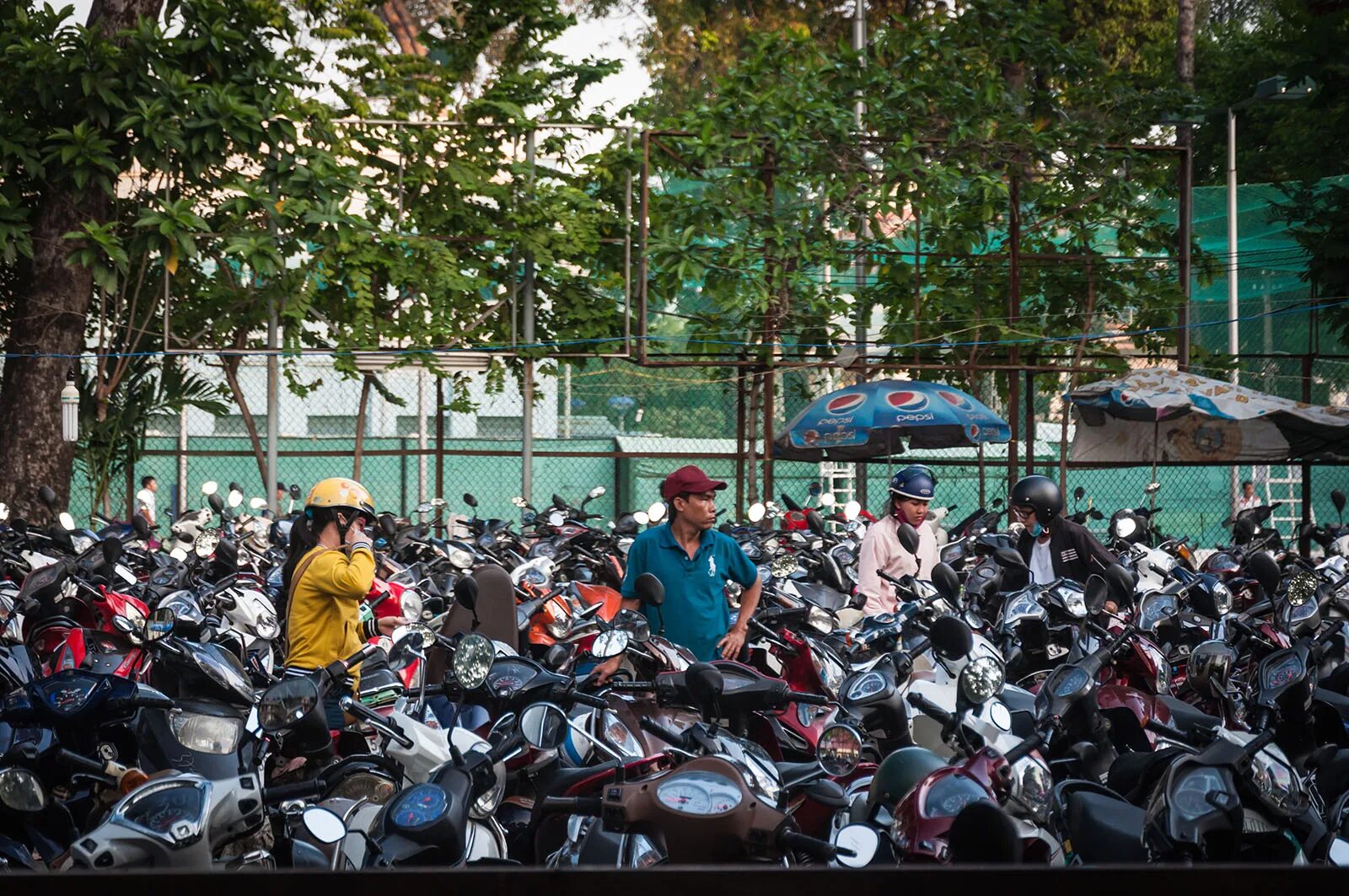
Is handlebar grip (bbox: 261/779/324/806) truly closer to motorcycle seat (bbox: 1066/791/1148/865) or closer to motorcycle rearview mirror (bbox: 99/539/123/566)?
motorcycle seat (bbox: 1066/791/1148/865)

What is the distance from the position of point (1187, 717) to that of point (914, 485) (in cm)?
289

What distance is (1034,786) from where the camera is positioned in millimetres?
3885

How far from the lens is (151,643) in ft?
15.4

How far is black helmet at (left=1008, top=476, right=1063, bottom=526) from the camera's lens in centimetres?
848

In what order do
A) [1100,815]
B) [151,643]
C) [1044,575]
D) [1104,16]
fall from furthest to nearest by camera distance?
1. [1104,16]
2. [1044,575]
3. [151,643]
4. [1100,815]

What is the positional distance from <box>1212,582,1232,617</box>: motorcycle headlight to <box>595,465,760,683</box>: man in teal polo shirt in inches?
99.9

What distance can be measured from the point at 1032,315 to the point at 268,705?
13070mm

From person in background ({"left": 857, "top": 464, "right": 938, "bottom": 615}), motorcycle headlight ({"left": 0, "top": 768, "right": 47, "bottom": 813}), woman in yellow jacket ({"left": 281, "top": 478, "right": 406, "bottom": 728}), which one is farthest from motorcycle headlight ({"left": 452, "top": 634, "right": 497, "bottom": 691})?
person in background ({"left": 857, "top": 464, "right": 938, "bottom": 615})

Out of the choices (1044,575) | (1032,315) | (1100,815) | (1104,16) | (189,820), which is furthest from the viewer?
(1104,16)

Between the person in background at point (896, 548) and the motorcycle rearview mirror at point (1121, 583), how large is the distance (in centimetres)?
161

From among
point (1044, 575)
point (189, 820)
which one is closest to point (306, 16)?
point (1044, 575)

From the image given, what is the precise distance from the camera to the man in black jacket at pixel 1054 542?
27.4 ft

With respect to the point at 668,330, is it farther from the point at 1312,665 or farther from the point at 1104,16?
the point at 1312,665

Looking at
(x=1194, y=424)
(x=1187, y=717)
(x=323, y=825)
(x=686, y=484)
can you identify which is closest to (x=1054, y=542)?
(x=686, y=484)
